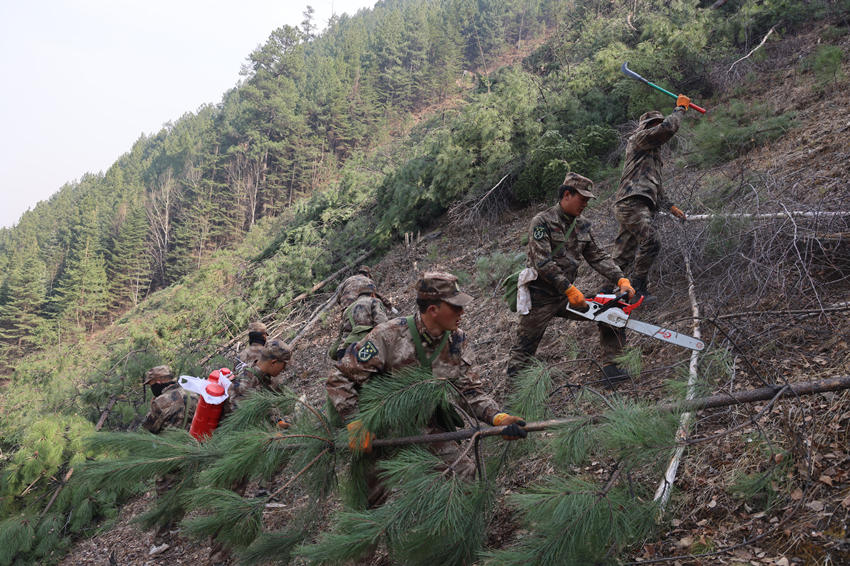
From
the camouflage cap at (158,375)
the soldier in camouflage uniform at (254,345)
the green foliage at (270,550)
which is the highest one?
the camouflage cap at (158,375)

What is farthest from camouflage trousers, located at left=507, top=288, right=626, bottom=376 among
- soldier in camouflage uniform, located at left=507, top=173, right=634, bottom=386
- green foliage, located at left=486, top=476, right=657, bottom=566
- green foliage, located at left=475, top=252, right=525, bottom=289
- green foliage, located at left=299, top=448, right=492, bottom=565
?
green foliage, located at left=475, top=252, right=525, bottom=289

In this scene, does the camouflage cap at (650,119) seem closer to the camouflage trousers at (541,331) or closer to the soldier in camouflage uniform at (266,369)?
the camouflage trousers at (541,331)

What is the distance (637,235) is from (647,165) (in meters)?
0.68

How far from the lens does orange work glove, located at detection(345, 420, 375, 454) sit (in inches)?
92.5

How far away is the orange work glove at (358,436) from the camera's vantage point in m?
2.35

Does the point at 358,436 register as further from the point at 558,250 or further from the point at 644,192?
the point at 644,192

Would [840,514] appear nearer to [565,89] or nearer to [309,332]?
[309,332]

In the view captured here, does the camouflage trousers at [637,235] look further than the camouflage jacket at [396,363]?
Yes

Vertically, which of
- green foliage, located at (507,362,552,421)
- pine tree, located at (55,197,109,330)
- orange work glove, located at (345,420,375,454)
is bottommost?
green foliage, located at (507,362,552,421)

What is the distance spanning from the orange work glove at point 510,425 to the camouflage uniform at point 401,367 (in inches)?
5.8

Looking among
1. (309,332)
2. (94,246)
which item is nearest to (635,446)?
(309,332)

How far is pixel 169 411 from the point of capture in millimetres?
5105

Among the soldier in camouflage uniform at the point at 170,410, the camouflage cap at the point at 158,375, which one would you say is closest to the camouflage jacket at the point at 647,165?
the soldier in camouflage uniform at the point at 170,410

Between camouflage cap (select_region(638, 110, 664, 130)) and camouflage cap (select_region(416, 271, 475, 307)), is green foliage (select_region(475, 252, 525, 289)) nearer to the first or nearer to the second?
camouflage cap (select_region(638, 110, 664, 130))
